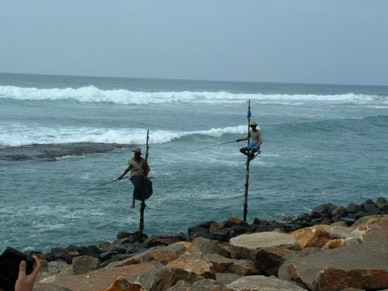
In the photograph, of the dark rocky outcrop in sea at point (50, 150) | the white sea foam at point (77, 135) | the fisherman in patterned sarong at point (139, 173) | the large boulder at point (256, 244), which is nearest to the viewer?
the large boulder at point (256, 244)

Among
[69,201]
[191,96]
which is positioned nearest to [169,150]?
[69,201]

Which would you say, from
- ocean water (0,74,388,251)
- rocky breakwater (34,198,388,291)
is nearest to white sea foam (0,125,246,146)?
ocean water (0,74,388,251)

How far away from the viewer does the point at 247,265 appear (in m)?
7.03

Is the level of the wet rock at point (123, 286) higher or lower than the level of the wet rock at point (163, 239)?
higher

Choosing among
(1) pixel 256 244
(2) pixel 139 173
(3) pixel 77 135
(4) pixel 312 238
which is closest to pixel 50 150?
(3) pixel 77 135

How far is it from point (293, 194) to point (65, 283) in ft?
31.2

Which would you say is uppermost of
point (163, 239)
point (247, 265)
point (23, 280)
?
point (23, 280)

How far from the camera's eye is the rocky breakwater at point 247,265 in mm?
5753

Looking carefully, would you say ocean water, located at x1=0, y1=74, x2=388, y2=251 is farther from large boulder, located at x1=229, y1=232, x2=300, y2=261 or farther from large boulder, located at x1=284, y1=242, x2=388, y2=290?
large boulder, located at x1=284, y1=242, x2=388, y2=290

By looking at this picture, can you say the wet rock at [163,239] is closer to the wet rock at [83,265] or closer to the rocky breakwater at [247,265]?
the rocky breakwater at [247,265]

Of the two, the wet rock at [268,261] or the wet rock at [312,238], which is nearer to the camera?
the wet rock at [268,261]

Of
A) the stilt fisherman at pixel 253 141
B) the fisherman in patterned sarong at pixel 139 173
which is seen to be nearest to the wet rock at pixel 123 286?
the fisherman in patterned sarong at pixel 139 173

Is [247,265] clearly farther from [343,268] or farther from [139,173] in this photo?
[139,173]

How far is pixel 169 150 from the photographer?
72.3 ft
